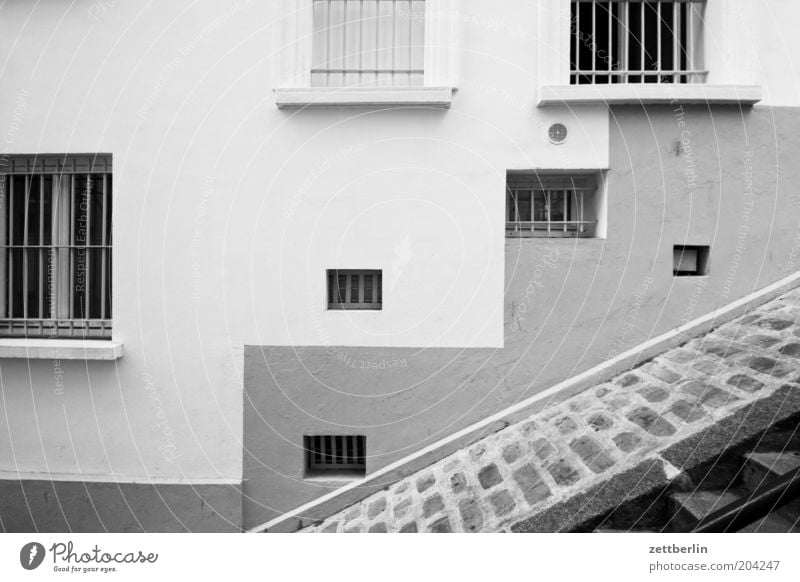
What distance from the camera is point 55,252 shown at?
4363 millimetres

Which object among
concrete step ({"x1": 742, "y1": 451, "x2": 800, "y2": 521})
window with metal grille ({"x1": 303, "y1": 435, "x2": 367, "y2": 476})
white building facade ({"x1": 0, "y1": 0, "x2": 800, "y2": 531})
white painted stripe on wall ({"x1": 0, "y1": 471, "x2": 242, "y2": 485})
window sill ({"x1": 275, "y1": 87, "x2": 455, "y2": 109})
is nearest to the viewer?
concrete step ({"x1": 742, "y1": 451, "x2": 800, "y2": 521})

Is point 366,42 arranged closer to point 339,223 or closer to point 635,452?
point 339,223

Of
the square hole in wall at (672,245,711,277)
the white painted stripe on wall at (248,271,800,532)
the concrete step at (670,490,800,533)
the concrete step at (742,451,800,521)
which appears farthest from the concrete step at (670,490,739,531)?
the square hole in wall at (672,245,711,277)

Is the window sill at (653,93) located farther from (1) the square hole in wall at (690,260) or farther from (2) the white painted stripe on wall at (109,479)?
(2) the white painted stripe on wall at (109,479)

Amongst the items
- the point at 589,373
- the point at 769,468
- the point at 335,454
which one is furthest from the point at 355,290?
the point at 769,468

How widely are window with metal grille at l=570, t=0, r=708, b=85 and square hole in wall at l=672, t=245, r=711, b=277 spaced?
1.40 metres

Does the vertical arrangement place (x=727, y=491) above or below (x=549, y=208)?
below

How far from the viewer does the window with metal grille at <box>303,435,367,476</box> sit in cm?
433

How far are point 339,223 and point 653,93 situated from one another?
2590mm

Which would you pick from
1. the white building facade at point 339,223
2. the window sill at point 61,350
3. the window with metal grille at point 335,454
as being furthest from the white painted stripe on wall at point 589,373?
the window sill at point 61,350

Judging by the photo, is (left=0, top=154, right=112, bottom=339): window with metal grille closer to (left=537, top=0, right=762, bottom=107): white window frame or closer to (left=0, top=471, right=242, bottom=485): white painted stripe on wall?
(left=0, top=471, right=242, bottom=485): white painted stripe on wall

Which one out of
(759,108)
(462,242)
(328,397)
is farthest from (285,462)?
(759,108)

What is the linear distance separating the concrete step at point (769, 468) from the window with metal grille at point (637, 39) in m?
2.95

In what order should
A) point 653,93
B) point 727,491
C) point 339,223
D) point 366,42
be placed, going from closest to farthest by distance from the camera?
point 727,491 → point 653,93 → point 339,223 → point 366,42
